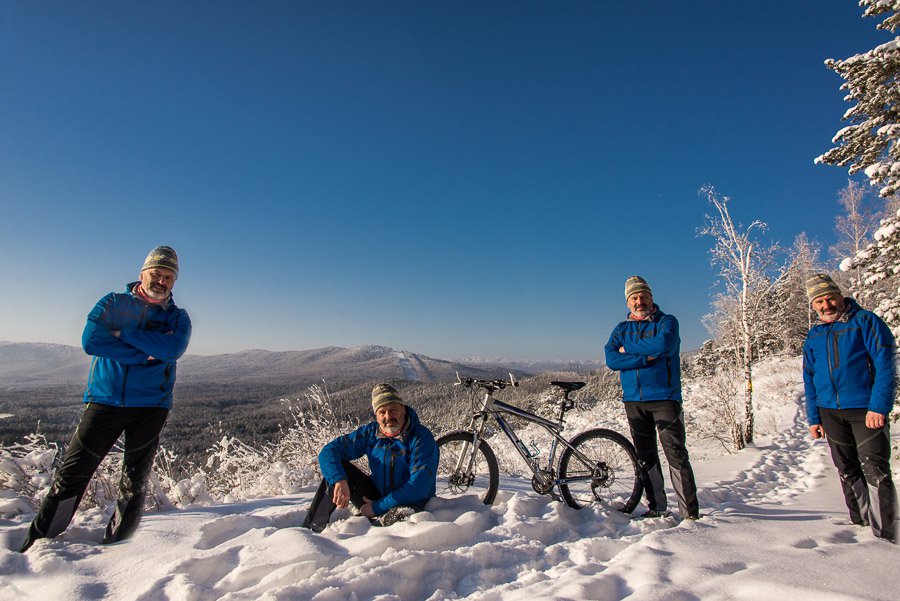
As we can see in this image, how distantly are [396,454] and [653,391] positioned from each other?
2.44 metres

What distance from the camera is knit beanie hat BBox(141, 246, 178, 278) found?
349 cm

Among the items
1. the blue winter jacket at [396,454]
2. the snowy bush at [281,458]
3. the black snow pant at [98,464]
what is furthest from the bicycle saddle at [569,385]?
the black snow pant at [98,464]

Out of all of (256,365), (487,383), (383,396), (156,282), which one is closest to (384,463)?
(383,396)

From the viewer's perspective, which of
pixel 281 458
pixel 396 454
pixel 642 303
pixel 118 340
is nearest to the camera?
pixel 118 340

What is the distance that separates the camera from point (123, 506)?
10.8 ft

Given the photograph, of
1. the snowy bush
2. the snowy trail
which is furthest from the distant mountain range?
the snowy bush

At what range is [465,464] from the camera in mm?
4238

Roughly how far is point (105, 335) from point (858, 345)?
19.9 ft

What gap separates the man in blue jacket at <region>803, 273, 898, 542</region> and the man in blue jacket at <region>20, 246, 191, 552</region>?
18.2 ft

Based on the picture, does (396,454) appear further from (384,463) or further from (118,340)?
(118,340)

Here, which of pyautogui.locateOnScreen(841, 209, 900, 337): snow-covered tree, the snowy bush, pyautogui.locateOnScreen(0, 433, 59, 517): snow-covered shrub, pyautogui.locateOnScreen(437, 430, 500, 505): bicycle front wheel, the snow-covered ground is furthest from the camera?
pyautogui.locateOnScreen(841, 209, 900, 337): snow-covered tree

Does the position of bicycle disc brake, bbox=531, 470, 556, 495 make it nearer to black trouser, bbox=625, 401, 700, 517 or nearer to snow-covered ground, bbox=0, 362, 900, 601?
snow-covered ground, bbox=0, 362, 900, 601

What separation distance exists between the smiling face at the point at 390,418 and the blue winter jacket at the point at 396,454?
0.08m

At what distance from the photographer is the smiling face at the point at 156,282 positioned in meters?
3.47
